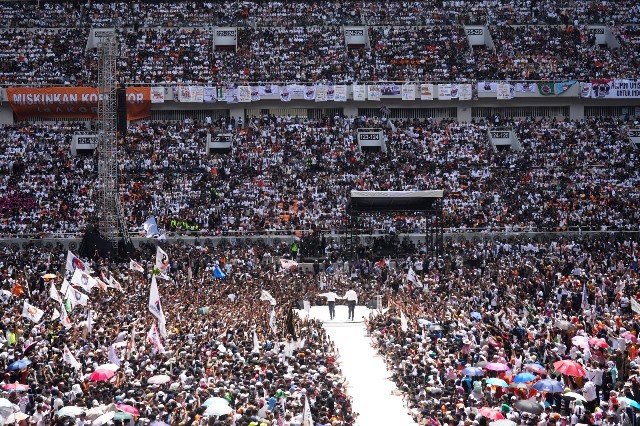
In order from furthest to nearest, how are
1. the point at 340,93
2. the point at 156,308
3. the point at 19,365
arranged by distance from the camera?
the point at 340,93 → the point at 156,308 → the point at 19,365

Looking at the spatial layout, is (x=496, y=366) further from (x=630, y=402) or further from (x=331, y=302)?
(x=331, y=302)

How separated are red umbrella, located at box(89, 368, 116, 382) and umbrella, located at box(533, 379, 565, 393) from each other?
780cm

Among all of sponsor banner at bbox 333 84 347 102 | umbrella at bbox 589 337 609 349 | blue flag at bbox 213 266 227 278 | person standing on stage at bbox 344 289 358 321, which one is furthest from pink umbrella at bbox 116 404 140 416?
sponsor banner at bbox 333 84 347 102

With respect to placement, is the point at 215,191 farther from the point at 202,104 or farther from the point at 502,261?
the point at 502,261

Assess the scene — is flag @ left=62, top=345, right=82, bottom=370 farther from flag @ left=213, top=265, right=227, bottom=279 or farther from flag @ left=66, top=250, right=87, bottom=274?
flag @ left=213, top=265, right=227, bottom=279

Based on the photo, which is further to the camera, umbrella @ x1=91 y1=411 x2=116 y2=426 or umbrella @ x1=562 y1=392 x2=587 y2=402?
umbrella @ x1=562 y1=392 x2=587 y2=402

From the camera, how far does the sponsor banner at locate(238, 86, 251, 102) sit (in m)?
61.8

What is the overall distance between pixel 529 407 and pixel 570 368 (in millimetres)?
2618

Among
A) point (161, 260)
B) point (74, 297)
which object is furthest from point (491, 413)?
point (161, 260)

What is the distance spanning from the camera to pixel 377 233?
1959 inches

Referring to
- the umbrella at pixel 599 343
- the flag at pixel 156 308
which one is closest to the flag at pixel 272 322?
the flag at pixel 156 308

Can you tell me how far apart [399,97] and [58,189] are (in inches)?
819

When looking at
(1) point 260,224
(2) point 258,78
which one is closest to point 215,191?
(1) point 260,224

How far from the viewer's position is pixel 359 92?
62312mm
